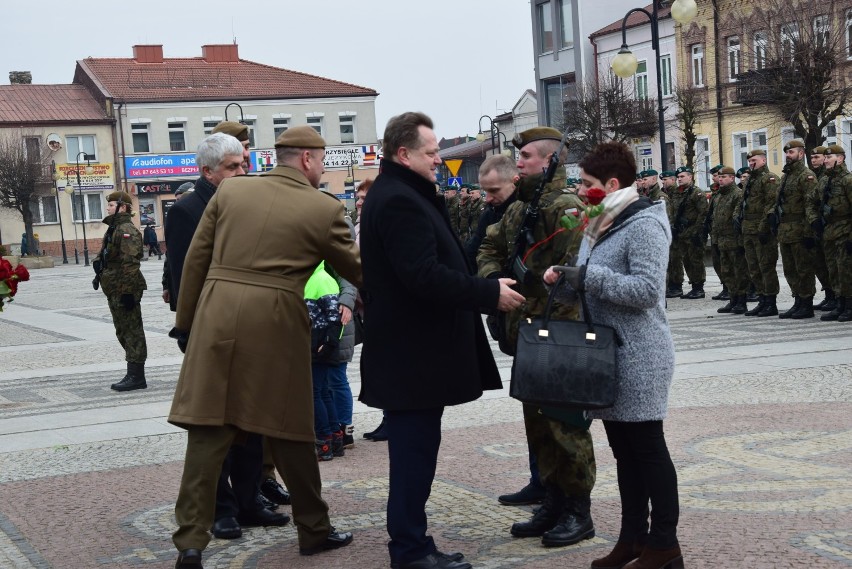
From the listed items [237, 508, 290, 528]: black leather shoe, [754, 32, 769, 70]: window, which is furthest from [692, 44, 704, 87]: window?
[237, 508, 290, 528]: black leather shoe

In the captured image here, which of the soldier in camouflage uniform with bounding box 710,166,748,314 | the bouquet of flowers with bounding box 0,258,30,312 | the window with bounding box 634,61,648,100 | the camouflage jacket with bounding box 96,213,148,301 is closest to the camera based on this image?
the bouquet of flowers with bounding box 0,258,30,312

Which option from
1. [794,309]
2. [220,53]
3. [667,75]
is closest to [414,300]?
[794,309]

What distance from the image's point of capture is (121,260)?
12.6 metres

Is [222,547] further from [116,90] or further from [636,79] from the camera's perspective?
[116,90]

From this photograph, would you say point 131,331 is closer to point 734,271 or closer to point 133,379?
point 133,379

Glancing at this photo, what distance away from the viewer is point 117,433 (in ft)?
31.5

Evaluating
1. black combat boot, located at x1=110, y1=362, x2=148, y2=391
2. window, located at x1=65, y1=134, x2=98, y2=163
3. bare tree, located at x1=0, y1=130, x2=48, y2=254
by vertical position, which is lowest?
black combat boot, located at x1=110, y1=362, x2=148, y2=391

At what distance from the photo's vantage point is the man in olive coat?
5461mm

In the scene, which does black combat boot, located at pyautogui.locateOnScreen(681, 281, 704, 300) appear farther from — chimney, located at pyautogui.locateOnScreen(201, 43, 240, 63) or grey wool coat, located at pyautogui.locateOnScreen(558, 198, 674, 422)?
chimney, located at pyautogui.locateOnScreen(201, 43, 240, 63)

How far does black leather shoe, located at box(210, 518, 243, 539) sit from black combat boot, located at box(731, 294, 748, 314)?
1214cm

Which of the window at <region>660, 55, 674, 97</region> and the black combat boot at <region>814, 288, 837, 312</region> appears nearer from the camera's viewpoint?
the black combat boot at <region>814, 288, 837, 312</region>

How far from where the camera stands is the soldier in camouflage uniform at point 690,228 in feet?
66.0

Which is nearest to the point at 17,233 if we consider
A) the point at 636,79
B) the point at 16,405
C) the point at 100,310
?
the point at 636,79

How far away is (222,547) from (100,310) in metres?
19.4
